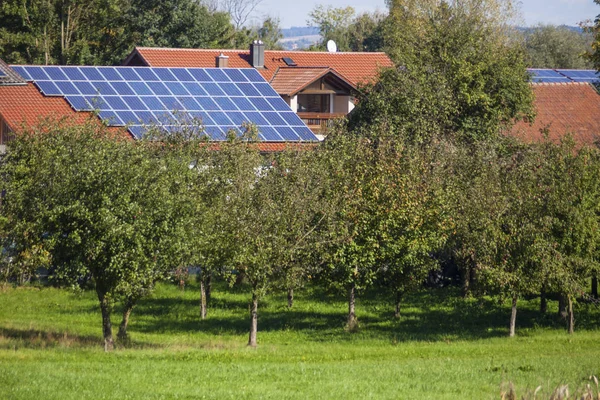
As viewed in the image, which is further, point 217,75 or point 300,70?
point 300,70

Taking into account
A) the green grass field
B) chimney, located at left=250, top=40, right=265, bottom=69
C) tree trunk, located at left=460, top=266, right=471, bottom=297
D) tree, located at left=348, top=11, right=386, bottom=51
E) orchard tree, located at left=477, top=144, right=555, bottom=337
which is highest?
tree, located at left=348, top=11, right=386, bottom=51

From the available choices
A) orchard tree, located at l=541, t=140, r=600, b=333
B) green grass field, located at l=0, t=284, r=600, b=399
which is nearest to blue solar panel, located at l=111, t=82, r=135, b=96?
green grass field, located at l=0, t=284, r=600, b=399

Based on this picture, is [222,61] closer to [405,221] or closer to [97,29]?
[97,29]

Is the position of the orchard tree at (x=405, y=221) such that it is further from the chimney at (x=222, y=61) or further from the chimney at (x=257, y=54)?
the chimney at (x=257, y=54)

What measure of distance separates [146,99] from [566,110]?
72.0ft

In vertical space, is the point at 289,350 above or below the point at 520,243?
below

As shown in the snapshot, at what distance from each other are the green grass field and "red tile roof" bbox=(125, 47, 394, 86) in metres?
24.2

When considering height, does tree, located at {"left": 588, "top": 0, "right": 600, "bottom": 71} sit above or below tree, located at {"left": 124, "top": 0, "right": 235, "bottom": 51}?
below

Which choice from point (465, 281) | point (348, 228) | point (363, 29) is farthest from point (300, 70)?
point (363, 29)

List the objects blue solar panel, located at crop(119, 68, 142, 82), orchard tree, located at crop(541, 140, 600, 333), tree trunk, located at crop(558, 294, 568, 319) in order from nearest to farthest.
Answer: orchard tree, located at crop(541, 140, 600, 333), tree trunk, located at crop(558, 294, 568, 319), blue solar panel, located at crop(119, 68, 142, 82)

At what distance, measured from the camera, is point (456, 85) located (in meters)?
38.4

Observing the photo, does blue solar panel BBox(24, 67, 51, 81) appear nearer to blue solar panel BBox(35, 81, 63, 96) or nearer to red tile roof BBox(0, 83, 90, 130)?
blue solar panel BBox(35, 81, 63, 96)

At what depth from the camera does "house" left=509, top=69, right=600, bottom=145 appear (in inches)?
1794

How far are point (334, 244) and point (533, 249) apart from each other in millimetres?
5914
